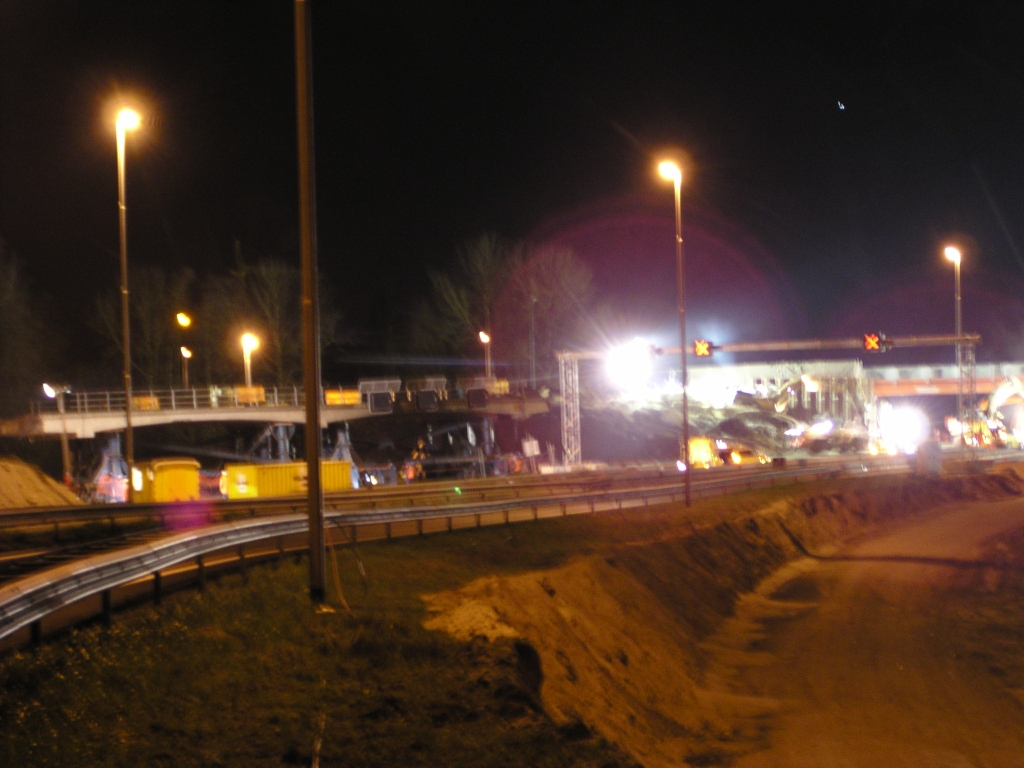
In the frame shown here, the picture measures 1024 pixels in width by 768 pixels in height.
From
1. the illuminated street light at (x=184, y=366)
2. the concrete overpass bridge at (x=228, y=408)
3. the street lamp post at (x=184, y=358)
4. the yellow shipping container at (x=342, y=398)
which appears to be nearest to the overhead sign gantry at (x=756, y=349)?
the concrete overpass bridge at (x=228, y=408)

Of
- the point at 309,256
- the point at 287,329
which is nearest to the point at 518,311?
the point at 287,329

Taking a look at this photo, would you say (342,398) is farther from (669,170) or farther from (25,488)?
(669,170)

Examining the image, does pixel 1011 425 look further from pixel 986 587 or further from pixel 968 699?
pixel 968 699

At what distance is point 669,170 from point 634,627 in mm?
14011

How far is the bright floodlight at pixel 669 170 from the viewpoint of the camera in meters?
25.6

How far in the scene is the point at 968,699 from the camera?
1413 cm

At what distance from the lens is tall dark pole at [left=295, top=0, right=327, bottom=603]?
11.3 m

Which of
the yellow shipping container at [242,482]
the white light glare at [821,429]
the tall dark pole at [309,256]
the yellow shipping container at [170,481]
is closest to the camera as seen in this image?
the tall dark pole at [309,256]

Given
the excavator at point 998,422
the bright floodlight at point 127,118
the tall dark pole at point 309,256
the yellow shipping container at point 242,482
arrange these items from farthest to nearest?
the excavator at point 998,422
the yellow shipping container at point 242,482
the bright floodlight at point 127,118
the tall dark pole at point 309,256

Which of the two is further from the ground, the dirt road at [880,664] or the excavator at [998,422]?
the excavator at [998,422]

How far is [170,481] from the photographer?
95.4 feet

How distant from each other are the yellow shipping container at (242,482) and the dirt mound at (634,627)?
1462 cm

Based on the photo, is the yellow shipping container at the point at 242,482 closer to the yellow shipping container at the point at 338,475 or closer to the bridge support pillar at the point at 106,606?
the yellow shipping container at the point at 338,475

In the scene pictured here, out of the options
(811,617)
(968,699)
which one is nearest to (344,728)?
(968,699)
